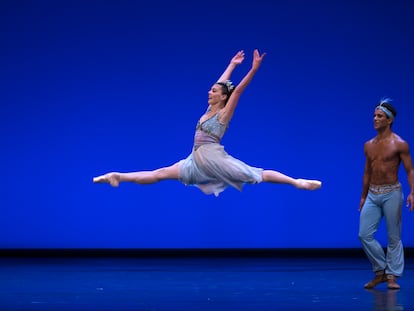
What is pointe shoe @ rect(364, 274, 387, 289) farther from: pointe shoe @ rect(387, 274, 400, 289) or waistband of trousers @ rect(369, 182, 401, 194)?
waistband of trousers @ rect(369, 182, 401, 194)

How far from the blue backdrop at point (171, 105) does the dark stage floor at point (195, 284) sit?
1.41ft

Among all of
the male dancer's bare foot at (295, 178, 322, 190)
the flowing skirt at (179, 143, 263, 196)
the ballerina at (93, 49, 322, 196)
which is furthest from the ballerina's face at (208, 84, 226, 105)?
the male dancer's bare foot at (295, 178, 322, 190)

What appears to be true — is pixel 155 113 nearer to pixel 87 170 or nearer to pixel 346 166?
pixel 87 170

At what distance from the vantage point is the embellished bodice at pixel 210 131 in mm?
6125

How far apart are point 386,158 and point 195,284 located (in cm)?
172

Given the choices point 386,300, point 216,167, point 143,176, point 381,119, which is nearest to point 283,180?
point 216,167

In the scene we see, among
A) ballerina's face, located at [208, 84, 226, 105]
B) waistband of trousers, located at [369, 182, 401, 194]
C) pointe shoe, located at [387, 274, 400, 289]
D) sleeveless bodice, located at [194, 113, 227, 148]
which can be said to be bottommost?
pointe shoe, located at [387, 274, 400, 289]

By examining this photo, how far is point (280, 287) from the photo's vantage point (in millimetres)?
6336

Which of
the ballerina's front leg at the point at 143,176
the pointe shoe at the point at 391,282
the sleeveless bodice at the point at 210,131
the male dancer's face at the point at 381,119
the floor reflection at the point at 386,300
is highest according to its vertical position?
the male dancer's face at the point at 381,119

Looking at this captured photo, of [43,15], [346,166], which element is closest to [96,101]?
[43,15]

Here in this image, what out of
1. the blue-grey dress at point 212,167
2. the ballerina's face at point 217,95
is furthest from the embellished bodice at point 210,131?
the ballerina's face at point 217,95

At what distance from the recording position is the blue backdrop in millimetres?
8648

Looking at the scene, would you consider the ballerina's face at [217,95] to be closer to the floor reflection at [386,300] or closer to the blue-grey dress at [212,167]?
the blue-grey dress at [212,167]

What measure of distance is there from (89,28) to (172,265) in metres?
2.53
